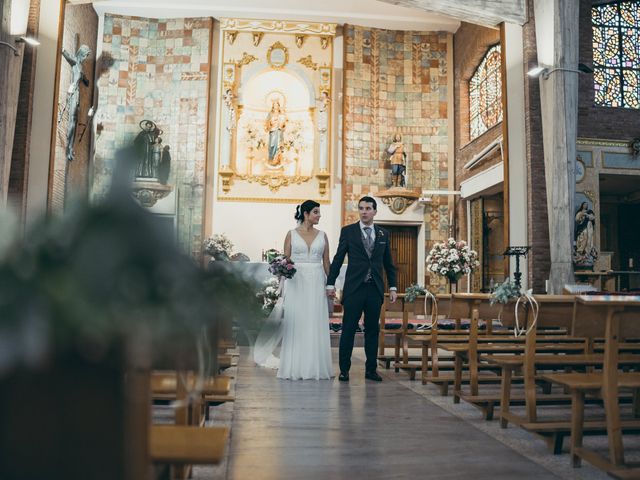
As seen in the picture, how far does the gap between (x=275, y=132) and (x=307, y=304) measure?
877cm

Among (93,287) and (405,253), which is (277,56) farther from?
(93,287)

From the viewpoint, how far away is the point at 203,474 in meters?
2.51

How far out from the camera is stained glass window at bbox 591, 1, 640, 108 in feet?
38.9

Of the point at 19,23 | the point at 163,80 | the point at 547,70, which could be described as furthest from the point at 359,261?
the point at 163,80

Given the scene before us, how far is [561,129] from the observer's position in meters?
9.02

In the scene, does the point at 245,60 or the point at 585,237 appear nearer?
the point at 585,237

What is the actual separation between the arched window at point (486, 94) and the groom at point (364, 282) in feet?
25.6

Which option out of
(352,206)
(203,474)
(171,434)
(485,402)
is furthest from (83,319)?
(352,206)

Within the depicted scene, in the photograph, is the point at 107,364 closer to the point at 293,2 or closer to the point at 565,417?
the point at 565,417

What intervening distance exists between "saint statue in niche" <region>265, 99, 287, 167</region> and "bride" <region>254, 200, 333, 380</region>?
26.6 feet

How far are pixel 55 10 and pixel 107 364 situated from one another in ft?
33.2

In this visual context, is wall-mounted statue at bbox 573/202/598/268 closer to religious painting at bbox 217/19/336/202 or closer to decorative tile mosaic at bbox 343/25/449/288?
decorative tile mosaic at bbox 343/25/449/288

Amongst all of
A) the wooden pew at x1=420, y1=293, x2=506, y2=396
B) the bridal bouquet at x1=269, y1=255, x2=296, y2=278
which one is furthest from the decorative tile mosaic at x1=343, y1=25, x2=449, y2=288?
the wooden pew at x1=420, y1=293, x2=506, y2=396

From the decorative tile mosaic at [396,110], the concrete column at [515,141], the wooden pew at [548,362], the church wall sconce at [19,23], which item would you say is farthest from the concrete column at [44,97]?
the wooden pew at [548,362]
